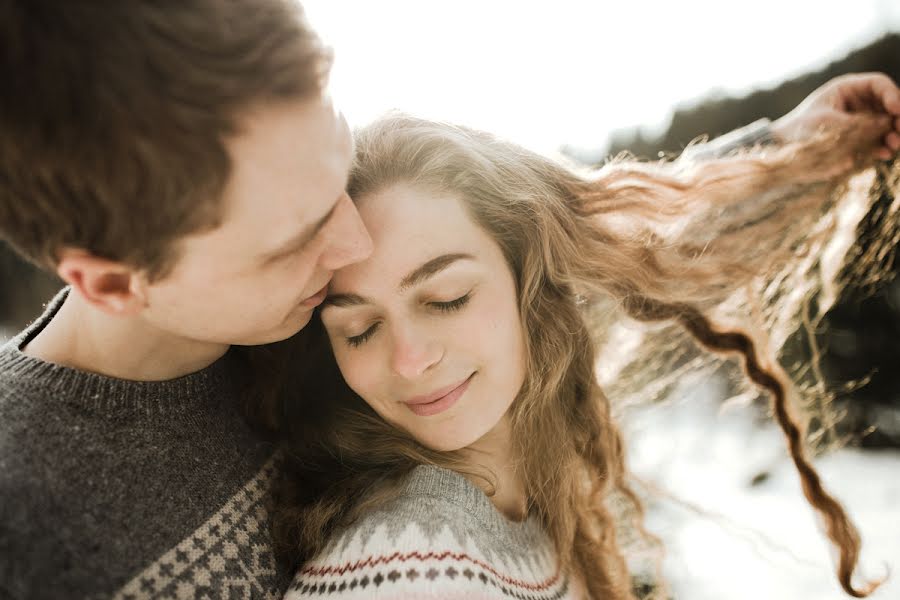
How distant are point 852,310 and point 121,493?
288cm

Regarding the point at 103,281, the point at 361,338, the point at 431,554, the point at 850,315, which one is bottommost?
the point at 850,315

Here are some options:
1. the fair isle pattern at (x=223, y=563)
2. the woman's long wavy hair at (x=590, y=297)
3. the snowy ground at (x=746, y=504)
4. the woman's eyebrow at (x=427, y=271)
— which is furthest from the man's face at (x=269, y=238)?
the snowy ground at (x=746, y=504)

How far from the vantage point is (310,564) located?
1.44 meters

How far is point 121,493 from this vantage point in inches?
51.6

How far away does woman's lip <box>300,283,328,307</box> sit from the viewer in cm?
146

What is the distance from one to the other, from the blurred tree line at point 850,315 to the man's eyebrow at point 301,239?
2174 mm

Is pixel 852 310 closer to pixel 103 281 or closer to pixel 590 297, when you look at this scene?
pixel 590 297

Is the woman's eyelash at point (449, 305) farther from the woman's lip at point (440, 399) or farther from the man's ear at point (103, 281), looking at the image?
the man's ear at point (103, 281)

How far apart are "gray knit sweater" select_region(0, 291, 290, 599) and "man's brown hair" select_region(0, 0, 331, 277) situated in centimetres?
30

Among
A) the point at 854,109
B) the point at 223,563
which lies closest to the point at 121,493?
the point at 223,563

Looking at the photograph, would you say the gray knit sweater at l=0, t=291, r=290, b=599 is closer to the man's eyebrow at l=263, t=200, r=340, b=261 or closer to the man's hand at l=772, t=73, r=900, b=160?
the man's eyebrow at l=263, t=200, r=340, b=261

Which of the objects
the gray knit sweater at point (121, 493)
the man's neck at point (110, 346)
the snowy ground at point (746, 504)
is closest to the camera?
the gray knit sweater at point (121, 493)

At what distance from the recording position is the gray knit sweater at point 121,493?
1183 mm

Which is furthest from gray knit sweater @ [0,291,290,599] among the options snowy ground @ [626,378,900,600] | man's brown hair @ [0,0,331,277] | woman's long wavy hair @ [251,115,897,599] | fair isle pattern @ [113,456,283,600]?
snowy ground @ [626,378,900,600]
